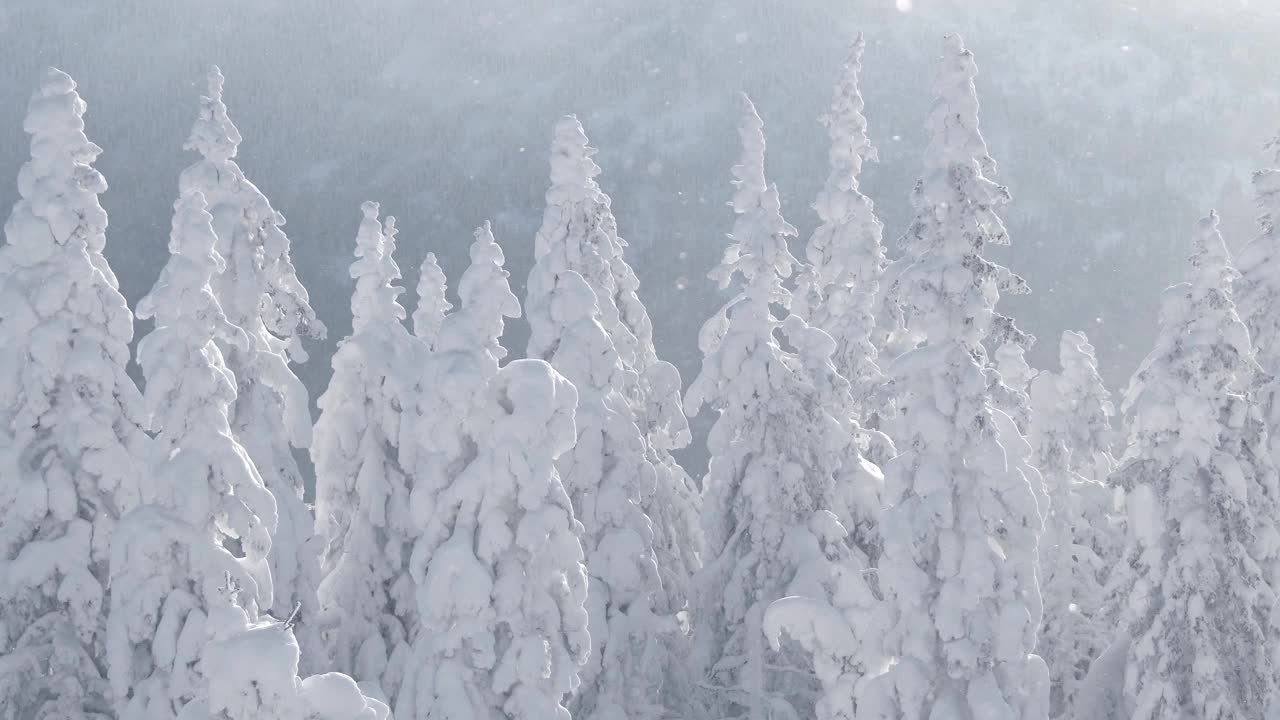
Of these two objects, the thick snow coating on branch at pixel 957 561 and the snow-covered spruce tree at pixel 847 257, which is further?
the snow-covered spruce tree at pixel 847 257

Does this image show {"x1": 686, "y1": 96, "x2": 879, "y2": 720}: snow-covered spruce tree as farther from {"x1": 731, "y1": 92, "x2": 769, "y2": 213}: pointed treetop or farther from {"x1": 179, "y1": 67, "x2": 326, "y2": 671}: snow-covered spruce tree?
{"x1": 179, "y1": 67, "x2": 326, "y2": 671}: snow-covered spruce tree

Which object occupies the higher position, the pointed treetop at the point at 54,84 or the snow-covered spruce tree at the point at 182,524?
the pointed treetop at the point at 54,84

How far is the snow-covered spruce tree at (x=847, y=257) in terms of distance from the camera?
98.8ft

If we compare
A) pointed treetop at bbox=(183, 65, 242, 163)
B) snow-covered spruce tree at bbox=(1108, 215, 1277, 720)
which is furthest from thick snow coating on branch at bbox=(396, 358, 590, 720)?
pointed treetop at bbox=(183, 65, 242, 163)

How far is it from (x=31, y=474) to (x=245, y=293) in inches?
304

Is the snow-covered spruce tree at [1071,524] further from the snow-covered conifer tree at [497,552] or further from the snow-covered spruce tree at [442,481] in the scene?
the snow-covered spruce tree at [442,481]

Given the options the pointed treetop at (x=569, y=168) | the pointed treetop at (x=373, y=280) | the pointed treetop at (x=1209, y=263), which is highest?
the pointed treetop at (x=1209, y=263)

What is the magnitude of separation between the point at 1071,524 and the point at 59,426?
23456 millimetres

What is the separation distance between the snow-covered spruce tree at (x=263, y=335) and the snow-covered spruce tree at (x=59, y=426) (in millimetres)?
4974

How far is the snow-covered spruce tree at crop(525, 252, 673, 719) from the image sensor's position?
82.1ft

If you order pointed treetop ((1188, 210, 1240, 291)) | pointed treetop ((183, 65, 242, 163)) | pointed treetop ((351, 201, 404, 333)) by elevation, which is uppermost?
pointed treetop ((1188, 210, 1240, 291))

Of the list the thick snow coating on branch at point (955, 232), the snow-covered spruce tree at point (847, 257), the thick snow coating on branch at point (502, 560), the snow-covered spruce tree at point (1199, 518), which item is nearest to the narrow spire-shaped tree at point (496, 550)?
the thick snow coating on branch at point (502, 560)

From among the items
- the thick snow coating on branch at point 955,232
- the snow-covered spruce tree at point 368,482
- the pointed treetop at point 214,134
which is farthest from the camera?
the snow-covered spruce tree at point 368,482

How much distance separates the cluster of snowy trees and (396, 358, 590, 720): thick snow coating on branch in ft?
0.15
